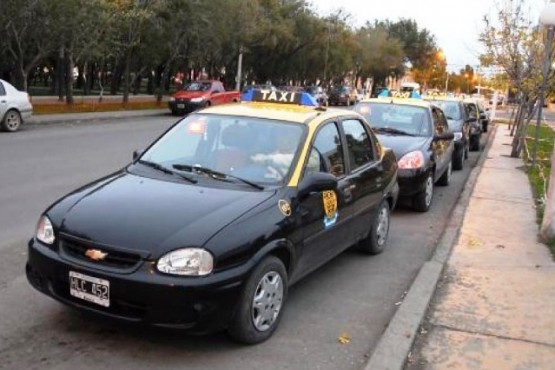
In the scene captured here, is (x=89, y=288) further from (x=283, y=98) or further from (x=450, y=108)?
(x=450, y=108)

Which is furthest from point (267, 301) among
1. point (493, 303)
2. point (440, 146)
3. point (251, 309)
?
point (440, 146)

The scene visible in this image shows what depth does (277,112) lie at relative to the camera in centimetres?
566

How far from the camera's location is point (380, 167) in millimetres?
6688

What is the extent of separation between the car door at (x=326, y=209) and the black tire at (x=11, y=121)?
13334 millimetres

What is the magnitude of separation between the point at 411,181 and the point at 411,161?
28cm

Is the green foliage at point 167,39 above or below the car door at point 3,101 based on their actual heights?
above

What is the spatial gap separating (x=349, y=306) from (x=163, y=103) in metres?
30.1

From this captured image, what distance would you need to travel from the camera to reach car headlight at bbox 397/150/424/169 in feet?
30.1

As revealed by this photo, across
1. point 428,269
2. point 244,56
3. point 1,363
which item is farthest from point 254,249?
point 244,56

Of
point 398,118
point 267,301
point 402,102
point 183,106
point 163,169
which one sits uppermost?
point 402,102

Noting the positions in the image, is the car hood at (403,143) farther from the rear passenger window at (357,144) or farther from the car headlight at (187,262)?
the car headlight at (187,262)

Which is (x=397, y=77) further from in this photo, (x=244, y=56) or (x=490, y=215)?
(x=490, y=215)

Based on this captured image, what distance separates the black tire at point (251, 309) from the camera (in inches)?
163

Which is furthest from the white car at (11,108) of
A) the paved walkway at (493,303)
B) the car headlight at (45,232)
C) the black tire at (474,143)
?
the car headlight at (45,232)
